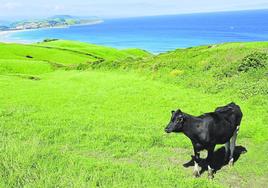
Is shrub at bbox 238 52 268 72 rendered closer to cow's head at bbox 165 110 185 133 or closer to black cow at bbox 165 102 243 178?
black cow at bbox 165 102 243 178

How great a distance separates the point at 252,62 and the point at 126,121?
47.9 ft

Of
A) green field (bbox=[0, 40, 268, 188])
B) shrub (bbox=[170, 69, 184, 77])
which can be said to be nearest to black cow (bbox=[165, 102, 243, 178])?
green field (bbox=[0, 40, 268, 188])

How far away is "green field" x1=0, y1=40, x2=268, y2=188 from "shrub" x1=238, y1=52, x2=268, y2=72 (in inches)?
4.2

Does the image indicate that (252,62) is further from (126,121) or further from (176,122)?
(176,122)

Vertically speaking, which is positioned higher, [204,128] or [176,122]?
[176,122]

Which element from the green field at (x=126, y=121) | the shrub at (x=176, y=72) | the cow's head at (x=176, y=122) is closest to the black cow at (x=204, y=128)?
the cow's head at (x=176, y=122)

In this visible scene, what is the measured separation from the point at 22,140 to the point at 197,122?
838 cm

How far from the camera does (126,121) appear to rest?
67.6ft

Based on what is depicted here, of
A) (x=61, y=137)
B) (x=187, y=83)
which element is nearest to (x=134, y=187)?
(x=61, y=137)

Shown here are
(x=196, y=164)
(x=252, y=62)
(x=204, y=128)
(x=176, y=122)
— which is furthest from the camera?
(x=252, y=62)

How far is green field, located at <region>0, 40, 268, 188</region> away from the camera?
1244 centimetres

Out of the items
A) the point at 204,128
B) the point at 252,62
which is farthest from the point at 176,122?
the point at 252,62

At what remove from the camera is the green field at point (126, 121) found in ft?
40.8

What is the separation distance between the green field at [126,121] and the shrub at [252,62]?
0.11 metres
